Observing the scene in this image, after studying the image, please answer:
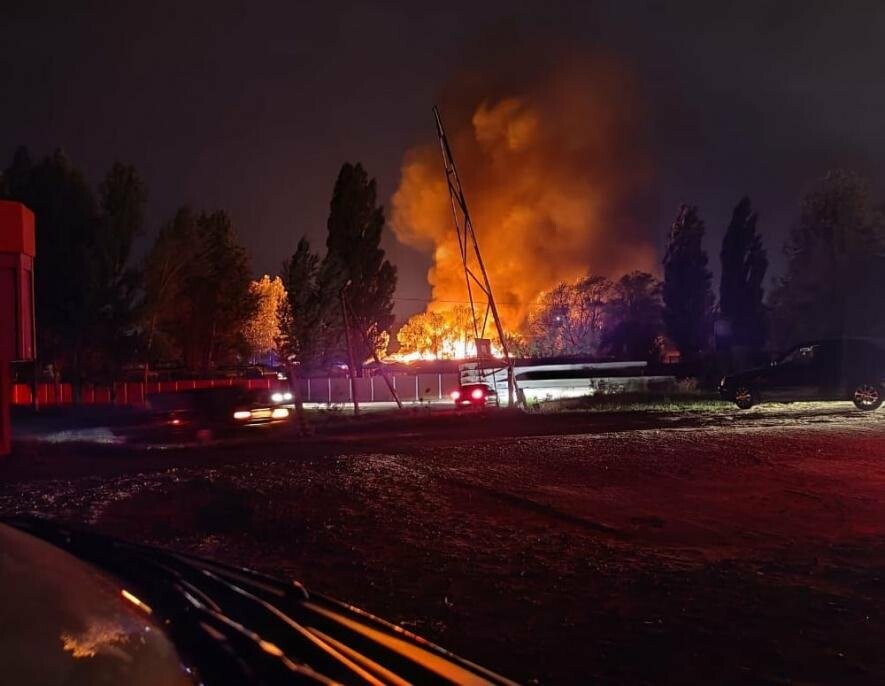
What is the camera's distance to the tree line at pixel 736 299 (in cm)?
A: 3481

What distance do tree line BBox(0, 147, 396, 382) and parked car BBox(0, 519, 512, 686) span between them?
24.1 metres

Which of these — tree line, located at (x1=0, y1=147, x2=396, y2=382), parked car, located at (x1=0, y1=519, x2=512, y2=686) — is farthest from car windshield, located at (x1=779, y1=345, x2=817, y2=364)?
parked car, located at (x1=0, y1=519, x2=512, y2=686)

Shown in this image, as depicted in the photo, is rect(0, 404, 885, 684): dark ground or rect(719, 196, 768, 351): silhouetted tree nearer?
rect(0, 404, 885, 684): dark ground

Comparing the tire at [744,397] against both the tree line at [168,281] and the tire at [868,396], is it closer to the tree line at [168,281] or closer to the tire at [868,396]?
the tire at [868,396]

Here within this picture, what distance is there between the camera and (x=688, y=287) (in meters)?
52.0

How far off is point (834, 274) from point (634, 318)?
26.6 m

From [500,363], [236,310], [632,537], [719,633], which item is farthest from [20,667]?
[236,310]

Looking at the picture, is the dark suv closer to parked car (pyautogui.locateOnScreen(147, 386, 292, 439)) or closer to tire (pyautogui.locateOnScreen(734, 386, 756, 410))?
tire (pyautogui.locateOnScreen(734, 386, 756, 410))

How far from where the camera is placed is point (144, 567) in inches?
124

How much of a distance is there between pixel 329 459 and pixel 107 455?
5.21 metres

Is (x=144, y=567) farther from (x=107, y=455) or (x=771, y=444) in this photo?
(x=107, y=455)

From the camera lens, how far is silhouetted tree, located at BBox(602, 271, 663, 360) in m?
57.4

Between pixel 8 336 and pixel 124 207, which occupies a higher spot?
pixel 124 207

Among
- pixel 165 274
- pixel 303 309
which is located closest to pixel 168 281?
pixel 165 274
